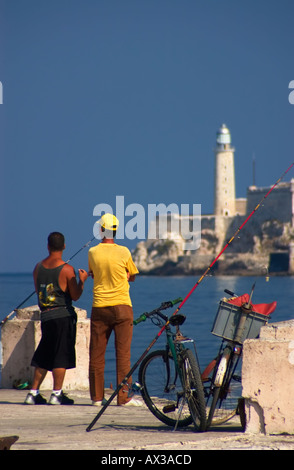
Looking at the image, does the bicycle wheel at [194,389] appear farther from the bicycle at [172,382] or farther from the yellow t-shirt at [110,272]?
the yellow t-shirt at [110,272]

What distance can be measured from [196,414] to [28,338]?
294 centimetres

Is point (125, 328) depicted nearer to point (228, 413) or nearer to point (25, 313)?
point (228, 413)

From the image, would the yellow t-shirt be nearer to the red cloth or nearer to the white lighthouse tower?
the red cloth

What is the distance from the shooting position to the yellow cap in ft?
24.3

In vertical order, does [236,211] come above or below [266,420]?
above

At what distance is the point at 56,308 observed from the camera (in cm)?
756

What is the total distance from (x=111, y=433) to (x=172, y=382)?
0.85 meters

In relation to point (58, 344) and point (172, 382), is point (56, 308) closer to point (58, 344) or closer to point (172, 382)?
point (58, 344)

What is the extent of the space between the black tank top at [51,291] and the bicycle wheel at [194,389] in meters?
1.65

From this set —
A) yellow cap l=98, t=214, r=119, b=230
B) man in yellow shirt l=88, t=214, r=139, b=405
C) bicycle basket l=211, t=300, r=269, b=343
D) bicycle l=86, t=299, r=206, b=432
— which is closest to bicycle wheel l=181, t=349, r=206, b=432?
bicycle l=86, t=299, r=206, b=432

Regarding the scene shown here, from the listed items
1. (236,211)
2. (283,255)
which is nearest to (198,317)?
(283,255)

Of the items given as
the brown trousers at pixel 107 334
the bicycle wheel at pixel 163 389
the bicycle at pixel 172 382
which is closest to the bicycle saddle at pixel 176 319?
the bicycle at pixel 172 382

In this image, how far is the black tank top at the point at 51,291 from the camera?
7.54 metres
